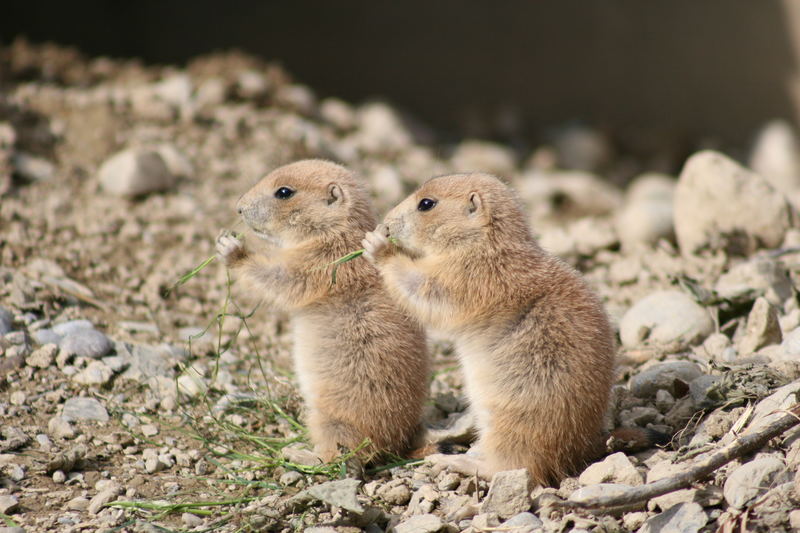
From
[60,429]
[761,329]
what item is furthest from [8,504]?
[761,329]

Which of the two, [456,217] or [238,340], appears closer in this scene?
[456,217]

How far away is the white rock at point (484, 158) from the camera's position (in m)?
10.2

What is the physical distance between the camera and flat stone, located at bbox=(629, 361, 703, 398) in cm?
478

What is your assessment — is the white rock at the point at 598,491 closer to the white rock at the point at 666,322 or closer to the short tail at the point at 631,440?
the short tail at the point at 631,440

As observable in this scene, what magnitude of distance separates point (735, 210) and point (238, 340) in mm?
3844

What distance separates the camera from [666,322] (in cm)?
552

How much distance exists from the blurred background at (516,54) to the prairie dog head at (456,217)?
6765mm

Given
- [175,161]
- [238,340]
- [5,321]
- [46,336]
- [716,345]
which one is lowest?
[716,345]

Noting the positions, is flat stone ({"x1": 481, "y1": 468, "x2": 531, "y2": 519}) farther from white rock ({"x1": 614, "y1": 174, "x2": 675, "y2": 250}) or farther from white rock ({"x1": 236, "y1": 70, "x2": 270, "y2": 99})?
white rock ({"x1": 236, "y1": 70, "x2": 270, "y2": 99})

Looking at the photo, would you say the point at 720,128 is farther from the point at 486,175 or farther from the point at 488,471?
the point at 488,471

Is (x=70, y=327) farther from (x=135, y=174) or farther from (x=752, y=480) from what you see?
(x=752, y=480)

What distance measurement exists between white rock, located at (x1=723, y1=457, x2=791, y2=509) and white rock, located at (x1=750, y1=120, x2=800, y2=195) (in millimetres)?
7591

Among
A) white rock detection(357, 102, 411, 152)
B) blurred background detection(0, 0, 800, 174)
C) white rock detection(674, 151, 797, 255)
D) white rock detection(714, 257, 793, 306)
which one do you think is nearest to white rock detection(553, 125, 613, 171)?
blurred background detection(0, 0, 800, 174)

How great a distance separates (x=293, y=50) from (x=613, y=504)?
10.4 meters
